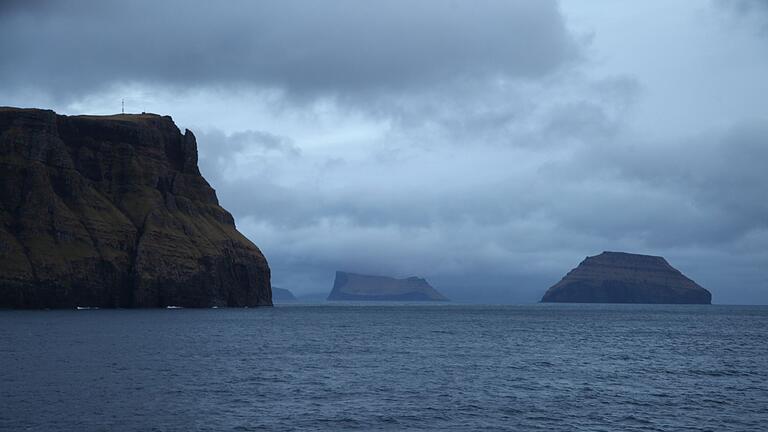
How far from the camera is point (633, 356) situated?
8531 centimetres

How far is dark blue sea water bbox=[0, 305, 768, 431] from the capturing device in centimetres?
4416

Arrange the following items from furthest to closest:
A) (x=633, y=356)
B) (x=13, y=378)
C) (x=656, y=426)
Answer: (x=633, y=356), (x=13, y=378), (x=656, y=426)

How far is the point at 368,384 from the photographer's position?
58406 millimetres

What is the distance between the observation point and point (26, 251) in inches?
6998

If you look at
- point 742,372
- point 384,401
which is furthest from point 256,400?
point 742,372

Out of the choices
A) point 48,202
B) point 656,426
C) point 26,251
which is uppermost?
point 48,202

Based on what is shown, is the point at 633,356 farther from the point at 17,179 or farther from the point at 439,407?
the point at 17,179

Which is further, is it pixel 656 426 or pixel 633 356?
pixel 633 356

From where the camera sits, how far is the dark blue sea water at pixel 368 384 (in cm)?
4416

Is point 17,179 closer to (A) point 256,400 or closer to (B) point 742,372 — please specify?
(A) point 256,400

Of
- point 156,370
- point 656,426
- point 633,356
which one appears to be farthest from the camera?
point 633,356

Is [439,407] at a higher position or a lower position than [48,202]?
lower

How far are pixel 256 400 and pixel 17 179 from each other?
550 ft

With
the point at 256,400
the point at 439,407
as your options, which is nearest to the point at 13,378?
the point at 256,400
